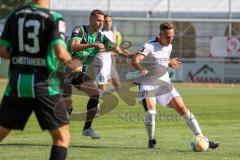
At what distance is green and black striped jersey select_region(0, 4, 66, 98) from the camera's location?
8188 mm

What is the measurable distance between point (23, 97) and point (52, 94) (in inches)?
12.7

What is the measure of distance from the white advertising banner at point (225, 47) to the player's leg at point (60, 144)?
100 ft

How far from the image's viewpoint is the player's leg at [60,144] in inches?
323

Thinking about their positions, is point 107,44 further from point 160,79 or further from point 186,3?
point 186,3

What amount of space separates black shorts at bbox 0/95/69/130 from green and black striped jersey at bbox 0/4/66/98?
3.2 inches

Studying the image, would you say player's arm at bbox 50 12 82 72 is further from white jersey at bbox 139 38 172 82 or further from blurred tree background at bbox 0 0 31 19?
blurred tree background at bbox 0 0 31 19

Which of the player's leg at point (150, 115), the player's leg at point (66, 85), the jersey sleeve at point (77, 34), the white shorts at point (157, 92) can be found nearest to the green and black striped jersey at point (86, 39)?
the jersey sleeve at point (77, 34)

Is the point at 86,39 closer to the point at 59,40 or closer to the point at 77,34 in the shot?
the point at 77,34

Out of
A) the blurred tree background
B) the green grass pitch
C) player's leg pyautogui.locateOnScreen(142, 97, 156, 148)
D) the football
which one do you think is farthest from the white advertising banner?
the football

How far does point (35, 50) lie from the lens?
820 centimetres

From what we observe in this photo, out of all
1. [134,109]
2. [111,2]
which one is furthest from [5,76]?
[134,109]

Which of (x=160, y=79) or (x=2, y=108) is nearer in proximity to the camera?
(x=2, y=108)

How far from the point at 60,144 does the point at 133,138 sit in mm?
6123

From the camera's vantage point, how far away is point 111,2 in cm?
4378
